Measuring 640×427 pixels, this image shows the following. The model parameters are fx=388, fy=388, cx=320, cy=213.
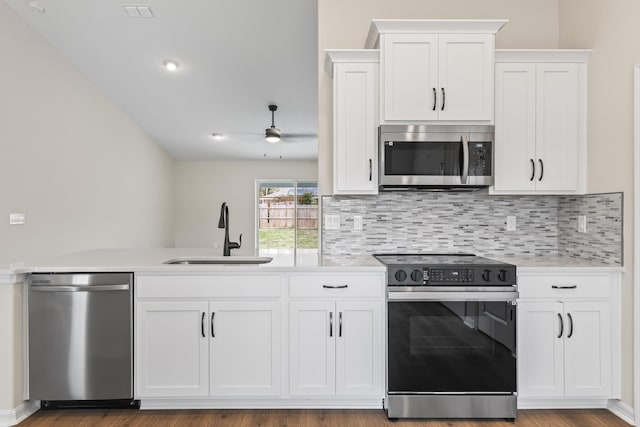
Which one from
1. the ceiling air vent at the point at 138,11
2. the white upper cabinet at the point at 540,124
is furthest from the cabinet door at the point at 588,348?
the ceiling air vent at the point at 138,11

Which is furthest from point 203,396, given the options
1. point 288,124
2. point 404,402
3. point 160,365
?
point 288,124

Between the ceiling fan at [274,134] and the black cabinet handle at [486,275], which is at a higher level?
the ceiling fan at [274,134]

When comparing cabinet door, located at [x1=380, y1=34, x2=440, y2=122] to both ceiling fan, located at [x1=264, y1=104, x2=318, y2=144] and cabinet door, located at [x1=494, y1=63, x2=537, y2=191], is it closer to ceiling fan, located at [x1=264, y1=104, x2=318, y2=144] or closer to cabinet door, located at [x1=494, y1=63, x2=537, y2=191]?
cabinet door, located at [x1=494, y1=63, x2=537, y2=191]

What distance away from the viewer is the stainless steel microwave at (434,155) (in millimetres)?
2502

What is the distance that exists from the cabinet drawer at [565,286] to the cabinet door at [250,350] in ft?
4.95

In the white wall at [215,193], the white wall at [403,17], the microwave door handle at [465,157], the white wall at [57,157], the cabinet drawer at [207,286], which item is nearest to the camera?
the cabinet drawer at [207,286]

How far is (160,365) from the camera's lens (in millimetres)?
2299

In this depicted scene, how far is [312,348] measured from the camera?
231 centimetres

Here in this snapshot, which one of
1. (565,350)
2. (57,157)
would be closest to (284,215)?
(57,157)

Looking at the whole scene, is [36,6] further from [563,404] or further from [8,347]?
[563,404]

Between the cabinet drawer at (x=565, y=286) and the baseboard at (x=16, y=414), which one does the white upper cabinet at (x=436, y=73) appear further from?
the baseboard at (x=16, y=414)

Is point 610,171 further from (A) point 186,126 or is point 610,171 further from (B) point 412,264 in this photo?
(A) point 186,126

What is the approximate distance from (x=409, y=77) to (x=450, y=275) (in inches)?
50.2

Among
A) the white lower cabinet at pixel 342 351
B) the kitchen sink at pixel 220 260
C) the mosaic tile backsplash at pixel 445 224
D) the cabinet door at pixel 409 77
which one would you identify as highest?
the cabinet door at pixel 409 77
